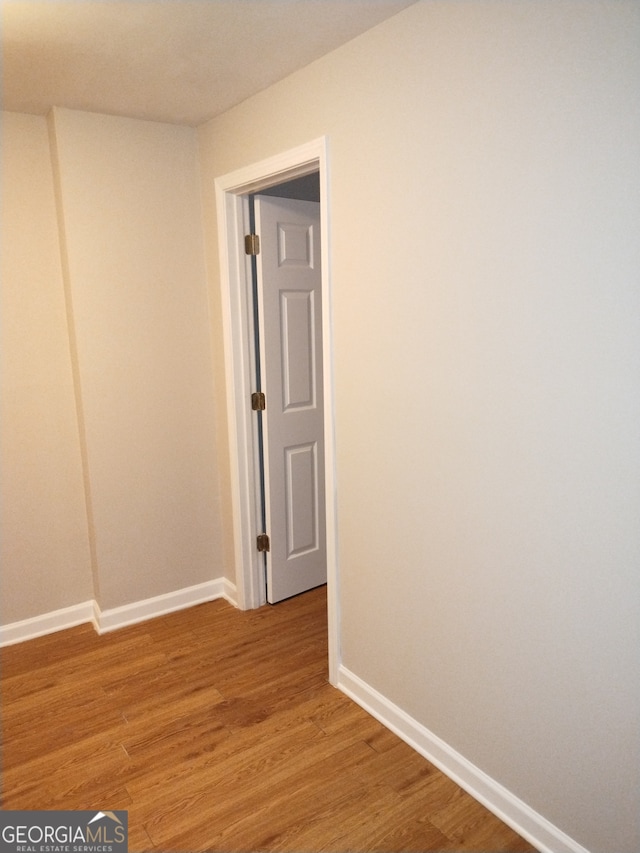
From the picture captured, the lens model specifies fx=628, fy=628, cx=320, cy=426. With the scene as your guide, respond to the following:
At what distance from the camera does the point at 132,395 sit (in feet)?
10.1

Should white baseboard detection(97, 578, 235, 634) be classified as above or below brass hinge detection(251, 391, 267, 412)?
below

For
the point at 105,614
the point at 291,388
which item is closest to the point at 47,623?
the point at 105,614

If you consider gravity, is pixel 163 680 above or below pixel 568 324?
below

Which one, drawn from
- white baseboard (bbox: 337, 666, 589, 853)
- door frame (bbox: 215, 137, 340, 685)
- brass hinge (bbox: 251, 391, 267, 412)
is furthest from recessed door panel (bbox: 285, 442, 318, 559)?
white baseboard (bbox: 337, 666, 589, 853)

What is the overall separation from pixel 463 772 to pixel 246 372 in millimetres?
1956

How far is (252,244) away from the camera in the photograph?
3.03 meters

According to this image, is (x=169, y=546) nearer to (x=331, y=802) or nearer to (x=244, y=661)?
(x=244, y=661)

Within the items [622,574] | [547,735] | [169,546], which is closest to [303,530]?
[169,546]

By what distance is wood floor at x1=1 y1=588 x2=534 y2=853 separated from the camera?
1.90 metres

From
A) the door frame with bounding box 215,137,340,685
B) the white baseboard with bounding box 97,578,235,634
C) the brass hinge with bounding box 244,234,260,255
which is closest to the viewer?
the door frame with bounding box 215,137,340,685

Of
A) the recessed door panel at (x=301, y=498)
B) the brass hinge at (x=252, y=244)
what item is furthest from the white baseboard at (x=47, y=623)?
the brass hinge at (x=252, y=244)

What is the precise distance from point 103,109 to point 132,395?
1.28 metres

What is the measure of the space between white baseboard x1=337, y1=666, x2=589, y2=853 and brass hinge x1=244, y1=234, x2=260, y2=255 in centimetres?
194

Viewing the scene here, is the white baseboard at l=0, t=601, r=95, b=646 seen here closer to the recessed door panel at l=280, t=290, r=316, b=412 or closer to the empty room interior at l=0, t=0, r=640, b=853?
the empty room interior at l=0, t=0, r=640, b=853
